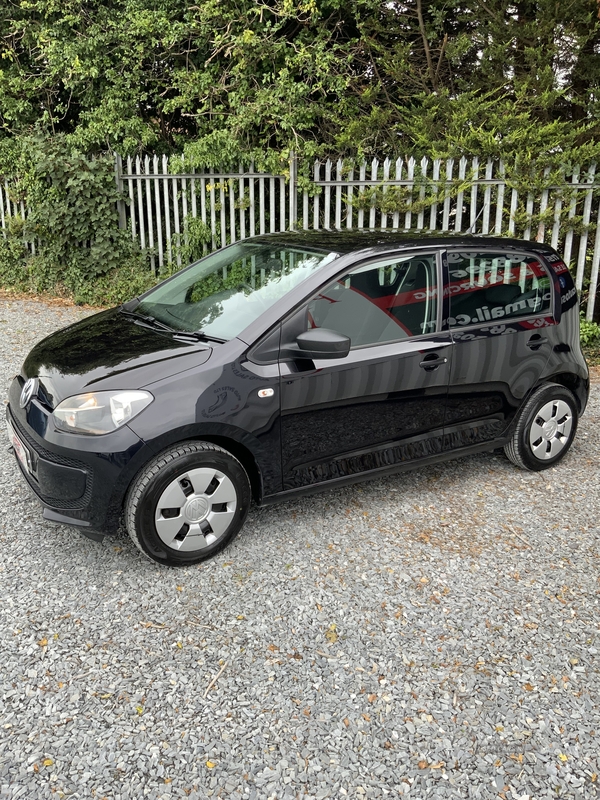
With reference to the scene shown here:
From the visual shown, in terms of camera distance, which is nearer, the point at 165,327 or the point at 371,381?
the point at 371,381

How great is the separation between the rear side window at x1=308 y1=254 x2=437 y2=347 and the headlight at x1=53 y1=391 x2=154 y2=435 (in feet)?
3.34

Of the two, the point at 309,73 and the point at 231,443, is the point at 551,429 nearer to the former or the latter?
the point at 231,443

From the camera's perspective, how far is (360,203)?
8055 mm

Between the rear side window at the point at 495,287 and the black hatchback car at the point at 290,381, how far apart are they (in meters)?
0.01

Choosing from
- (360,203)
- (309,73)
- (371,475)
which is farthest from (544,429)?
(309,73)

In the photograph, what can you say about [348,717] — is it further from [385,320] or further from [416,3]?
[416,3]

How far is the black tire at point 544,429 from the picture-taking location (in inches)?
174

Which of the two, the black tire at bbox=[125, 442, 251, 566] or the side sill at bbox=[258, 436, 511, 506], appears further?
the side sill at bbox=[258, 436, 511, 506]

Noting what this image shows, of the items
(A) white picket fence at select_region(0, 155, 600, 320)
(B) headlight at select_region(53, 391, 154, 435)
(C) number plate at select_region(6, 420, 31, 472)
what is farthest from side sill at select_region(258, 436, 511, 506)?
(A) white picket fence at select_region(0, 155, 600, 320)

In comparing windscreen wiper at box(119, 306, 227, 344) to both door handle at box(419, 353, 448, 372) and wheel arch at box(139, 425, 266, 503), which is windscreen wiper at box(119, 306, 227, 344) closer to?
wheel arch at box(139, 425, 266, 503)

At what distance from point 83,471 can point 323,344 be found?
132cm

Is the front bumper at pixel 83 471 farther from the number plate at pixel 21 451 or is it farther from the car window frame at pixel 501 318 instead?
the car window frame at pixel 501 318

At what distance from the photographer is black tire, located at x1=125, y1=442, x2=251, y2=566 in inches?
123

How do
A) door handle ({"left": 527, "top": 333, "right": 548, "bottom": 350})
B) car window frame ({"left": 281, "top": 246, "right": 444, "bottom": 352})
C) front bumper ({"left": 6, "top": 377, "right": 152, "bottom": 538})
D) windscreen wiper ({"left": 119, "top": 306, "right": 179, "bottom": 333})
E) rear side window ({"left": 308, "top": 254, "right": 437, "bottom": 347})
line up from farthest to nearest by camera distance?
1. door handle ({"left": 527, "top": 333, "right": 548, "bottom": 350})
2. windscreen wiper ({"left": 119, "top": 306, "right": 179, "bottom": 333})
3. rear side window ({"left": 308, "top": 254, "right": 437, "bottom": 347})
4. car window frame ({"left": 281, "top": 246, "right": 444, "bottom": 352})
5. front bumper ({"left": 6, "top": 377, "right": 152, "bottom": 538})
